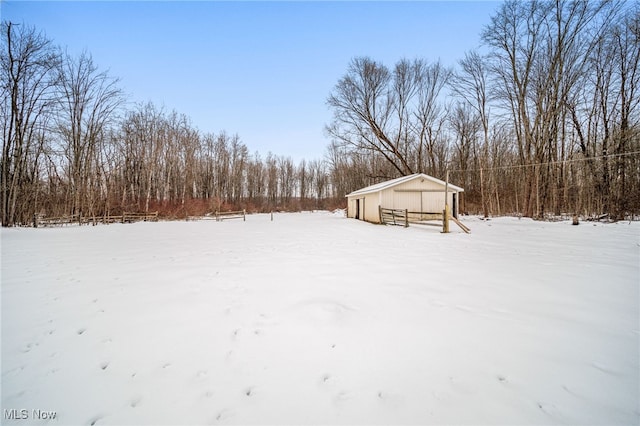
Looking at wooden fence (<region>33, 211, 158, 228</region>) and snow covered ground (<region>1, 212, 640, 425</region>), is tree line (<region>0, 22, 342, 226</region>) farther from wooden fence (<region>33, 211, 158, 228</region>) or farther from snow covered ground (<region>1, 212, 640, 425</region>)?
snow covered ground (<region>1, 212, 640, 425</region>)

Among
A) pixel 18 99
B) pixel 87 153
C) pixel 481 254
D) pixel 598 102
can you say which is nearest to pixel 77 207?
pixel 87 153

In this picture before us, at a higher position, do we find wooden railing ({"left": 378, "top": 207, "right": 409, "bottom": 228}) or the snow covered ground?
wooden railing ({"left": 378, "top": 207, "right": 409, "bottom": 228})

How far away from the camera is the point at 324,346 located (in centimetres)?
231

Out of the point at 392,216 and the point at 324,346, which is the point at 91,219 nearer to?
the point at 392,216

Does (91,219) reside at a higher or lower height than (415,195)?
lower

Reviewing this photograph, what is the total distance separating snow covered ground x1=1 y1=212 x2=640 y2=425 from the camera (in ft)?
5.32

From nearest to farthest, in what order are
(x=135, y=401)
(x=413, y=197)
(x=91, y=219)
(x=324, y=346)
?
(x=135, y=401) < (x=324, y=346) < (x=413, y=197) < (x=91, y=219)

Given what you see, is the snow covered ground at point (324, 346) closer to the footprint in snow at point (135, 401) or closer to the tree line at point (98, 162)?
the footprint in snow at point (135, 401)

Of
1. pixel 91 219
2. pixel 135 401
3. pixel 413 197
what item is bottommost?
pixel 135 401

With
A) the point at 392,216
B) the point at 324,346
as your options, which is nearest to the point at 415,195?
the point at 392,216

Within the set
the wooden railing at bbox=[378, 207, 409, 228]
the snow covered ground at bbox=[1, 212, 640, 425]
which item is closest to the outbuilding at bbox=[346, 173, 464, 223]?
the wooden railing at bbox=[378, 207, 409, 228]

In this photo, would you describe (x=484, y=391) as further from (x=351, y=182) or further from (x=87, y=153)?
(x=351, y=182)

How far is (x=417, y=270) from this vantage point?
4574 mm

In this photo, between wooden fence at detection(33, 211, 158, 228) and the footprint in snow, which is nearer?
the footprint in snow
